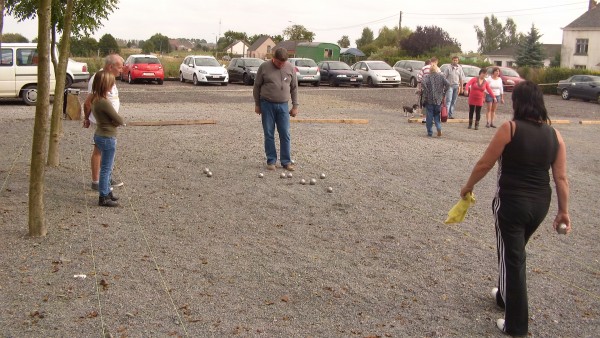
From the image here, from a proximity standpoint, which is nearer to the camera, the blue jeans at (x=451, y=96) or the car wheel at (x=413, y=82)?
the blue jeans at (x=451, y=96)

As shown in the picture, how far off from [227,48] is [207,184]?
111 meters

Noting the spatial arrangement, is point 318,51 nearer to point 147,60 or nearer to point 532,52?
point 532,52

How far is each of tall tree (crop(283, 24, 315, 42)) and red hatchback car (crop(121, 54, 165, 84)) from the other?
63.4 meters

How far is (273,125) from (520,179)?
6.18m

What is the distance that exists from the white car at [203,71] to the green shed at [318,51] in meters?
28.2

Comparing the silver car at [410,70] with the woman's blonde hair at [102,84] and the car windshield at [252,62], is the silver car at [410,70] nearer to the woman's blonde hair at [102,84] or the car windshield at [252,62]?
the car windshield at [252,62]

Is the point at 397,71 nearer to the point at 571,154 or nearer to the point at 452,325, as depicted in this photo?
the point at 571,154

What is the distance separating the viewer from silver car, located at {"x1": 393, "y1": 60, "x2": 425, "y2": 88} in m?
40.0

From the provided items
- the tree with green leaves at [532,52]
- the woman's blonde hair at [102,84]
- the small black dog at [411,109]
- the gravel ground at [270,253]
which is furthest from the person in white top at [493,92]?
the tree with green leaves at [532,52]

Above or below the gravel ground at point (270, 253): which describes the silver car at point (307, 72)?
above

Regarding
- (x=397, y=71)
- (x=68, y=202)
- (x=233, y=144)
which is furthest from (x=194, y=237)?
(x=397, y=71)

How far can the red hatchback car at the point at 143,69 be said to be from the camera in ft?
114

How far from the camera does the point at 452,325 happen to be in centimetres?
497

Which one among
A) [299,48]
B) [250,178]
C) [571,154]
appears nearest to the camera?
[250,178]
